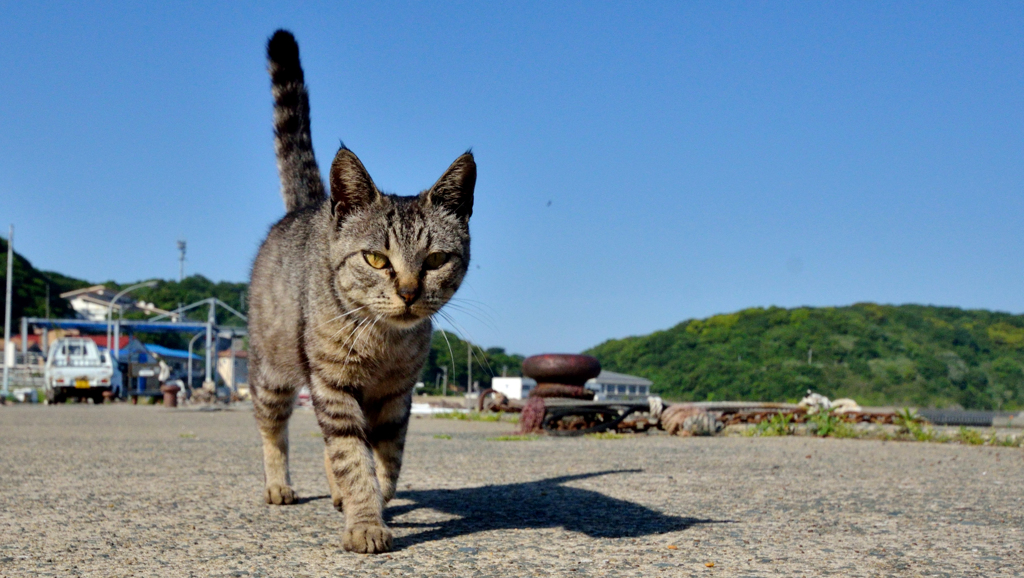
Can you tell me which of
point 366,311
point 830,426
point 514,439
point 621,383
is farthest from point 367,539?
point 621,383

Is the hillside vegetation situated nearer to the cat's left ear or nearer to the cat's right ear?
the cat's left ear

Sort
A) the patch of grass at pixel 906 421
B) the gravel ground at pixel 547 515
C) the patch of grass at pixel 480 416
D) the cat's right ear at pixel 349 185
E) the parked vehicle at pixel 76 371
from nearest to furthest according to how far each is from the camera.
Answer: the gravel ground at pixel 547 515, the cat's right ear at pixel 349 185, the patch of grass at pixel 906 421, the patch of grass at pixel 480 416, the parked vehicle at pixel 76 371

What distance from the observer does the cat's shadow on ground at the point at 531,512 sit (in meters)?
3.66

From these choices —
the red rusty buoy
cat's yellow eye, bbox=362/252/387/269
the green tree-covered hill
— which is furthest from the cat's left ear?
the green tree-covered hill

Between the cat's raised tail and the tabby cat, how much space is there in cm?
108

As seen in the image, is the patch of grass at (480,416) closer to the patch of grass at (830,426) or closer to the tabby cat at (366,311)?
the patch of grass at (830,426)

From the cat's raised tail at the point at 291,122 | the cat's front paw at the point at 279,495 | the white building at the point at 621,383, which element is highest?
the cat's raised tail at the point at 291,122

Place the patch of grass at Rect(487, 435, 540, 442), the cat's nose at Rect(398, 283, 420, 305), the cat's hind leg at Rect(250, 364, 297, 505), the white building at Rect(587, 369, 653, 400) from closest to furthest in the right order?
1. the cat's nose at Rect(398, 283, 420, 305)
2. the cat's hind leg at Rect(250, 364, 297, 505)
3. the patch of grass at Rect(487, 435, 540, 442)
4. the white building at Rect(587, 369, 653, 400)

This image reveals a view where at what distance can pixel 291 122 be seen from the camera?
5.48 metres

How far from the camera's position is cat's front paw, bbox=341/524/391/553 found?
3.26 m

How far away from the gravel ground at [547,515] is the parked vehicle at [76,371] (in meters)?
20.8

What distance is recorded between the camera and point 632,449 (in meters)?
7.64

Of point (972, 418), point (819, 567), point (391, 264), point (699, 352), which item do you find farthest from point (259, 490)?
point (699, 352)

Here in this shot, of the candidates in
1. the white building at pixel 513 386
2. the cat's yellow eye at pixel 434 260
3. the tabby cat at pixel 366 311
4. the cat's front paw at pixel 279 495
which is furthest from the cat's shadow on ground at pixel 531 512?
the white building at pixel 513 386
